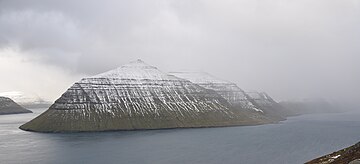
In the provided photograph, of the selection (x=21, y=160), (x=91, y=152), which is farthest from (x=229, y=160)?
(x=21, y=160)

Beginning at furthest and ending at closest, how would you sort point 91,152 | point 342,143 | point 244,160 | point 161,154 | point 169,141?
1. point 169,141
2. point 342,143
3. point 91,152
4. point 161,154
5. point 244,160

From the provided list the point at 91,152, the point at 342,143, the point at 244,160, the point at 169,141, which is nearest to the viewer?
the point at 244,160

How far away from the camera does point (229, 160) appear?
5221 inches

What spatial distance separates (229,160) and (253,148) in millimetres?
35510

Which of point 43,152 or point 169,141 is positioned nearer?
point 43,152

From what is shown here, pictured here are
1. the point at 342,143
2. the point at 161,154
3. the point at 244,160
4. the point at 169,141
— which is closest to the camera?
the point at 244,160

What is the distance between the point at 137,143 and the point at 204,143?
1356 inches

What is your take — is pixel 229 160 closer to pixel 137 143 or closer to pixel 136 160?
pixel 136 160

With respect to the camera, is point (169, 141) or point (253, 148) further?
point (169, 141)

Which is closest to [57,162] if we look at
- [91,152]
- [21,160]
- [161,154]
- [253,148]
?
[21,160]

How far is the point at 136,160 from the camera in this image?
13612 cm

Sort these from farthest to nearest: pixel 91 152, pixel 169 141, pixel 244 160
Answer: pixel 169 141
pixel 91 152
pixel 244 160

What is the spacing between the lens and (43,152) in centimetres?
15750

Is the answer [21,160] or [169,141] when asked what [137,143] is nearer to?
[169,141]
